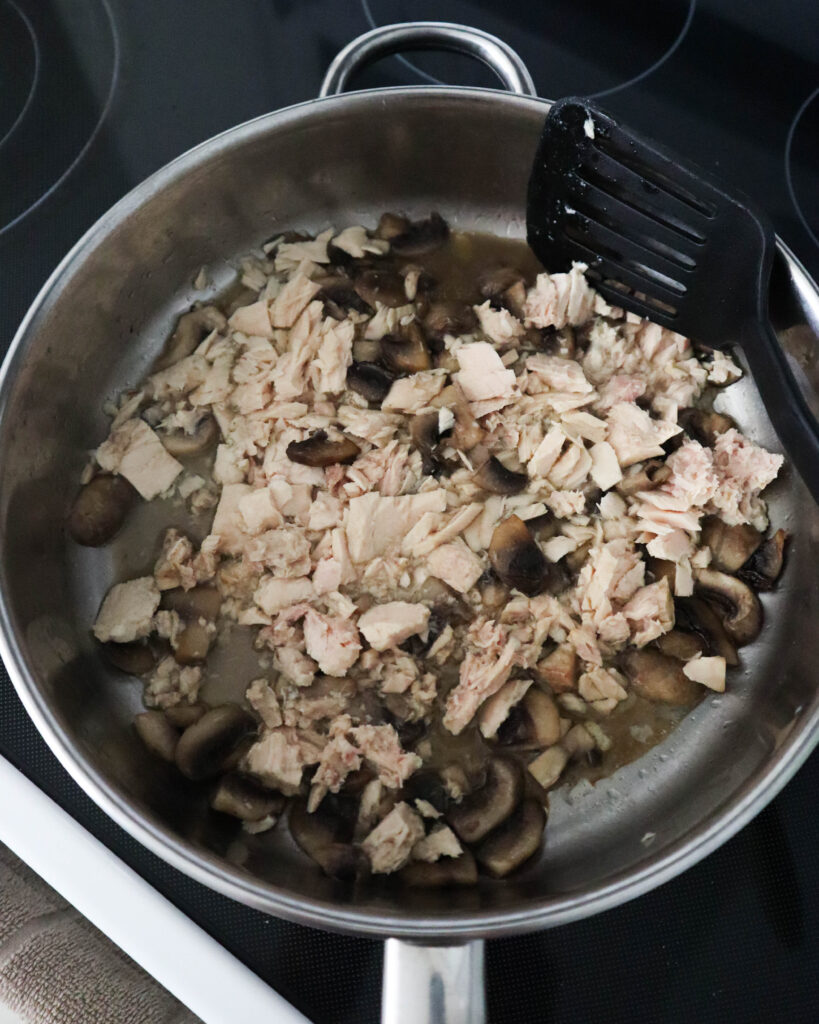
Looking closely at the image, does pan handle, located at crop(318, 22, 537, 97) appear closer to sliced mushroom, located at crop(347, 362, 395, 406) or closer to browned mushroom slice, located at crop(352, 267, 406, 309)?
browned mushroom slice, located at crop(352, 267, 406, 309)

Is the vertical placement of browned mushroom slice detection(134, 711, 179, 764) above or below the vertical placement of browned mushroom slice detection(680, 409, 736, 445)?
below

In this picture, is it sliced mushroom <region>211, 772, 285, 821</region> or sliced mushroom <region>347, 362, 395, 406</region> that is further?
sliced mushroom <region>347, 362, 395, 406</region>

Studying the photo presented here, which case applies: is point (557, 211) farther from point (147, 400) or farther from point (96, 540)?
point (96, 540)

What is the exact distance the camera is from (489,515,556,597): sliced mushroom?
1.16 m

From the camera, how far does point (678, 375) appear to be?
1.30m

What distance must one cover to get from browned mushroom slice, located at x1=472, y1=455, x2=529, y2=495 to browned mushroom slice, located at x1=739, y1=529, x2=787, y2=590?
34 cm

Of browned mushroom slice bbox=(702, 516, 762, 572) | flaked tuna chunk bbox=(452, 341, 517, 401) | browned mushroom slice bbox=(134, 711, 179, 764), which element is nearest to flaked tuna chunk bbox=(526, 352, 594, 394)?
flaked tuna chunk bbox=(452, 341, 517, 401)

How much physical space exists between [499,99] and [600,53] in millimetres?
362

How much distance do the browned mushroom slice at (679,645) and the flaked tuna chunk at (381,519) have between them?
35 cm

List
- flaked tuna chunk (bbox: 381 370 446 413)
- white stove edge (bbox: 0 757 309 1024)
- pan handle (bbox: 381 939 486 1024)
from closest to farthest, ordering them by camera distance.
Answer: pan handle (bbox: 381 939 486 1024) → white stove edge (bbox: 0 757 309 1024) → flaked tuna chunk (bbox: 381 370 446 413)

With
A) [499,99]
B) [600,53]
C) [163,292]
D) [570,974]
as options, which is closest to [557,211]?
[499,99]

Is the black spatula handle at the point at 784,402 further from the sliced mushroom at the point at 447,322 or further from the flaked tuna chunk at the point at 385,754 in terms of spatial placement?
the flaked tuna chunk at the point at 385,754

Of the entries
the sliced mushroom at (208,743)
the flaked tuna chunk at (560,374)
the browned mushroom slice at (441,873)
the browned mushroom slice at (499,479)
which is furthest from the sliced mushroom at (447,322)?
the browned mushroom slice at (441,873)

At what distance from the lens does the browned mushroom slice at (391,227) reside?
4.66 feet
